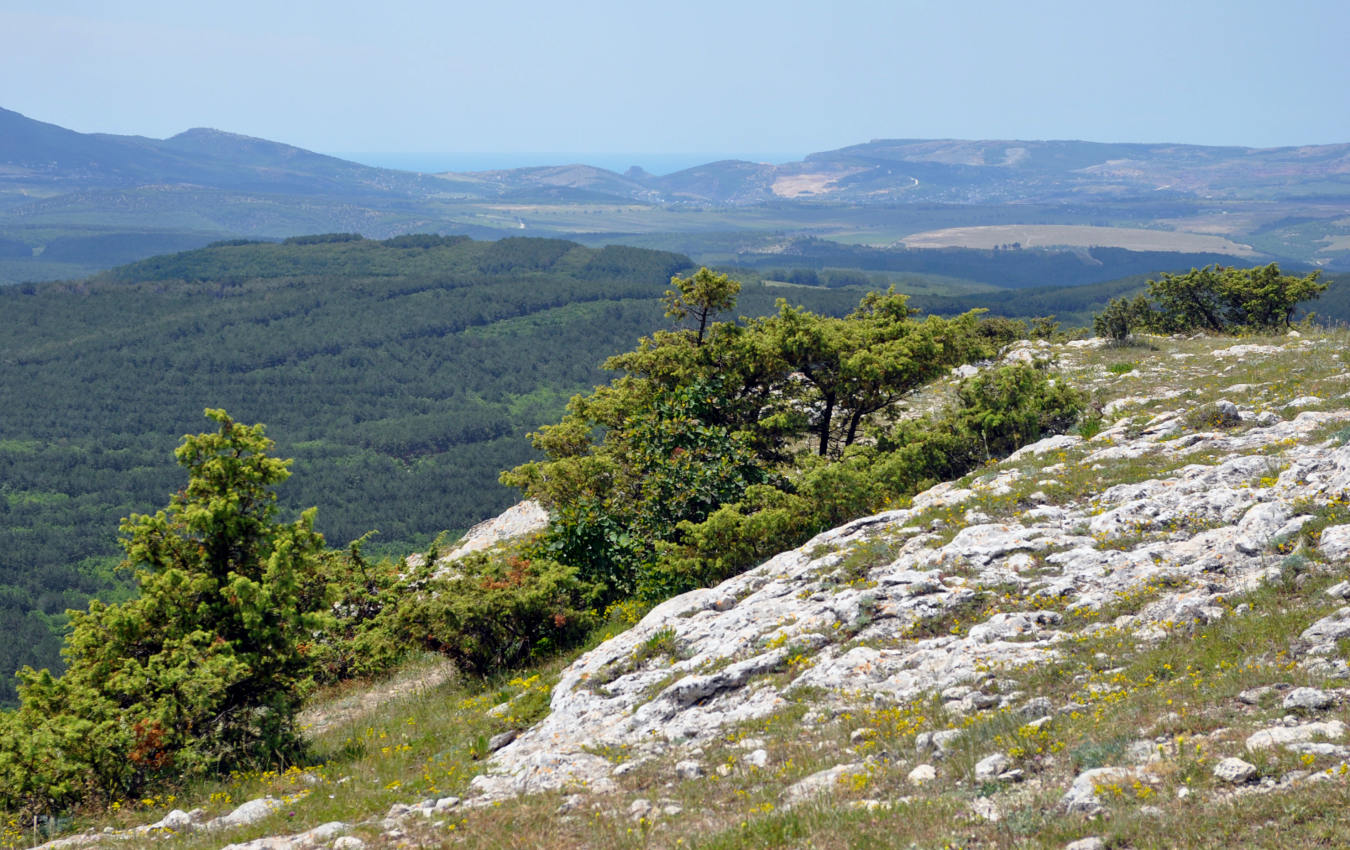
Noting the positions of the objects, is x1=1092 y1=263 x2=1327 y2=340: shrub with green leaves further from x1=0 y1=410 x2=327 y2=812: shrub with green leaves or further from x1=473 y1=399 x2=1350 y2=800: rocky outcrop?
x1=0 y1=410 x2=327 y2=812: shrub with green leaves

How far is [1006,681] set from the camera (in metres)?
10.0

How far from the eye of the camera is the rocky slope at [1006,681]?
731 cm

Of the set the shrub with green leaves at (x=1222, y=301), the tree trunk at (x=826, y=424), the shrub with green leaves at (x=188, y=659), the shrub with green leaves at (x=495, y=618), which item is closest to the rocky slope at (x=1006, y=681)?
the shrub with green leaves at (x=495, y=618)

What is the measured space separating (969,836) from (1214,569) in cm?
684

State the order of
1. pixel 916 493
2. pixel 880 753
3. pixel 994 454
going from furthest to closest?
pixel 994 454
pixel 916 493
pixel 880 753

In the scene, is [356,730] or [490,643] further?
[490,643]

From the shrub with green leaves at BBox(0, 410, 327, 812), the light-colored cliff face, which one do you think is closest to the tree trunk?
the light-colored cliff face

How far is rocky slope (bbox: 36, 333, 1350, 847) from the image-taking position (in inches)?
288

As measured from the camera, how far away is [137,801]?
40.3 feet

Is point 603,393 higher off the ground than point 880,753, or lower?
higher

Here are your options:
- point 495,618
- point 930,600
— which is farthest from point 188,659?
point 930,600

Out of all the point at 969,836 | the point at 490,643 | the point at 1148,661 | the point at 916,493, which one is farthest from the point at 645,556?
the point at 969,836

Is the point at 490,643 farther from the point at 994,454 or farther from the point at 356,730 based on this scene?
the point at 994,454

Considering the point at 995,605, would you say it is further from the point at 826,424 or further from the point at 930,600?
the point at 826,424
